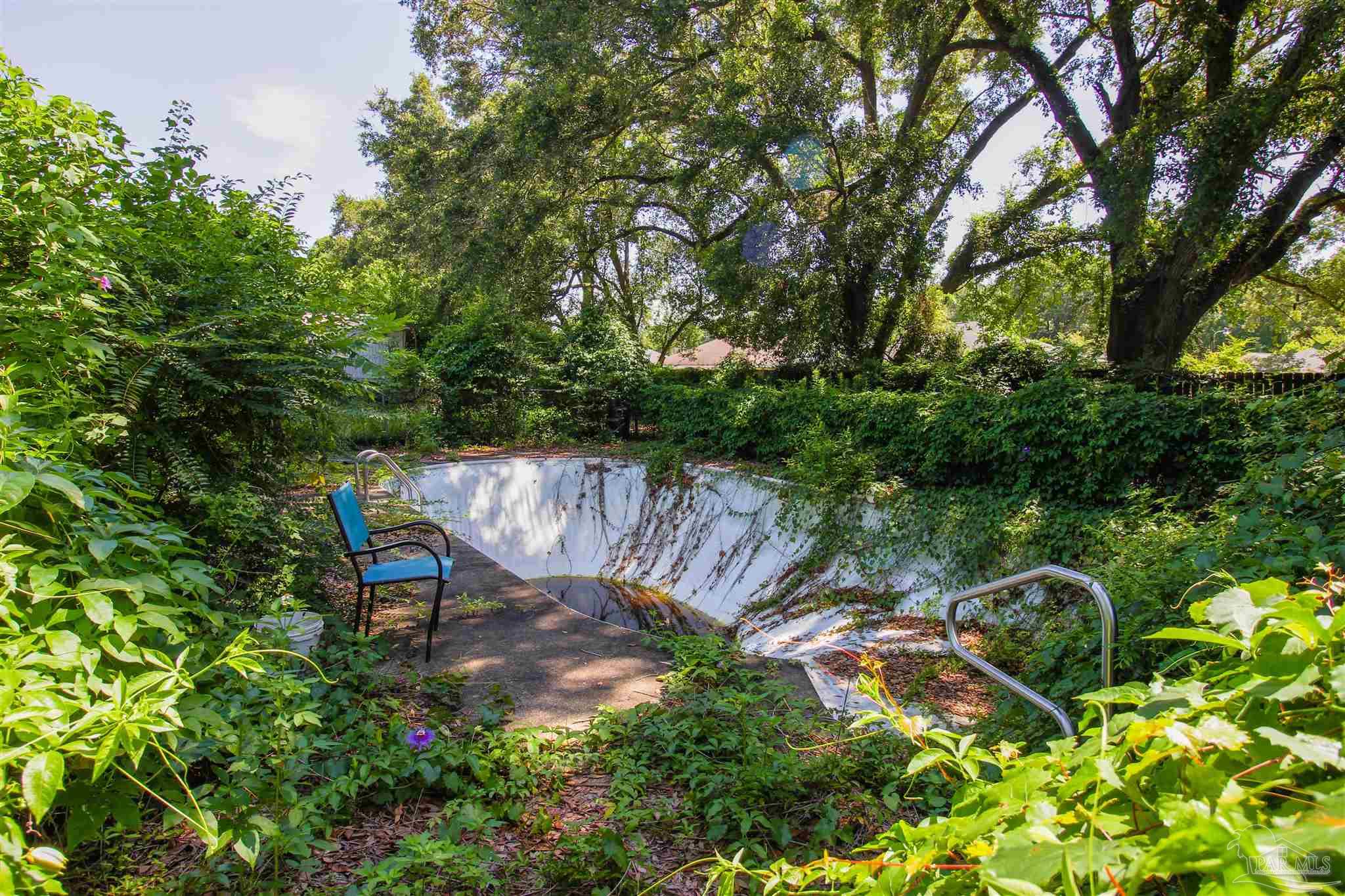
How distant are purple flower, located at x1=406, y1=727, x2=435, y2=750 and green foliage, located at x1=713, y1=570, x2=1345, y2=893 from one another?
2.45 meters

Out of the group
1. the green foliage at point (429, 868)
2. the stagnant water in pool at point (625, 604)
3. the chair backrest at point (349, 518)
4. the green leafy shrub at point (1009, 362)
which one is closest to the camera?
the green foliage at point (429, 868)

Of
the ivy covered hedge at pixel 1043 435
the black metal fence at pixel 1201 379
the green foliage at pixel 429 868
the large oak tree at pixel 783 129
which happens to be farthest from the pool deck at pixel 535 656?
the large oak tree at pixel 783 129

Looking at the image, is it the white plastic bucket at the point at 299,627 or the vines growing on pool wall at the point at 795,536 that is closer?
the white plastic bucket at the point at 299,627

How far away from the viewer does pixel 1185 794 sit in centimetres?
61

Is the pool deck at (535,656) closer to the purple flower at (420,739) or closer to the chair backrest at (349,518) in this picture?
the purple flower at (420,739)

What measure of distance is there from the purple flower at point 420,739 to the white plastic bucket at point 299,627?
685 millimetres

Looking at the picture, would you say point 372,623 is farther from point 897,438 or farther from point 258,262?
point 897,438

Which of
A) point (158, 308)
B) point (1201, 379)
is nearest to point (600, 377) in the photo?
point (1201, 379)

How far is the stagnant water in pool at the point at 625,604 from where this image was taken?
8141 mm

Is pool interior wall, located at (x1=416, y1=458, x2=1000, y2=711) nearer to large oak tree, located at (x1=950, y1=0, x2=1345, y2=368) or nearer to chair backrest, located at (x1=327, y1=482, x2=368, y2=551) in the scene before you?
chair backrest, located at (x1=327, y1=482, x2=368, y2=551)

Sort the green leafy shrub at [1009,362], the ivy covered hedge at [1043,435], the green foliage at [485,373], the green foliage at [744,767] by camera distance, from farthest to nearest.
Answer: the green foliage at [485,373] → the green leafy shrub at [1009,362] → the ivy covered hedge at [1043,435] → the green foliage at [744,767]

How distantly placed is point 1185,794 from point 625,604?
28.0 feet

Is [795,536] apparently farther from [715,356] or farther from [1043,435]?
[715,356]

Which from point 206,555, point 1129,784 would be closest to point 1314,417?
point 1129,784
